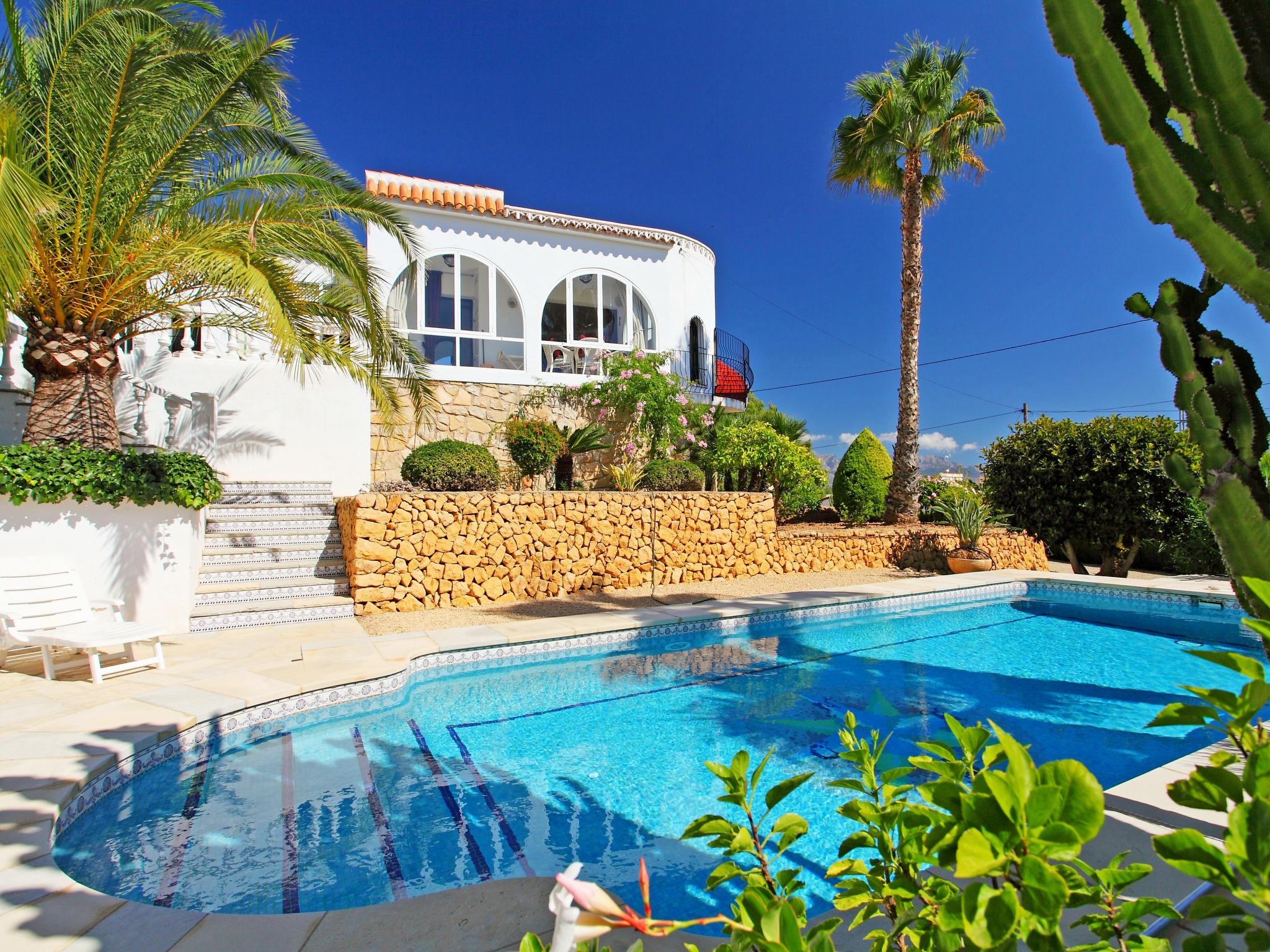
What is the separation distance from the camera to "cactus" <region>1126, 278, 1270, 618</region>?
1.64 m

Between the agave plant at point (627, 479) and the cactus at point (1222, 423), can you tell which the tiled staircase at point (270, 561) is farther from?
the cactus at point (1222, 423)

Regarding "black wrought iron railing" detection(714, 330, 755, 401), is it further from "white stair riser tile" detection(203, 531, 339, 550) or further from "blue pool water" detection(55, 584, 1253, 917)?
"white stair riser tile" detection(203, 531, 339, 550)

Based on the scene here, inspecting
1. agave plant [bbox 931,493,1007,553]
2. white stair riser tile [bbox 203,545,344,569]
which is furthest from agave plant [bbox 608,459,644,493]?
agave plant [bbox 931,493,1007,553]

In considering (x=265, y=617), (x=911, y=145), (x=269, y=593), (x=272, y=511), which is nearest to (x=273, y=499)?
(x=272, y=511)

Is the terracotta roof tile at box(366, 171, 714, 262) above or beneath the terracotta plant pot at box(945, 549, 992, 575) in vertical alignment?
above

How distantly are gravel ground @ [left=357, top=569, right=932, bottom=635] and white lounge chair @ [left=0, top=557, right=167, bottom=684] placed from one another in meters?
2.24

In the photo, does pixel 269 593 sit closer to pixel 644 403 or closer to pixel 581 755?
pixel 581 755

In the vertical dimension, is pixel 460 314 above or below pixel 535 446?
above

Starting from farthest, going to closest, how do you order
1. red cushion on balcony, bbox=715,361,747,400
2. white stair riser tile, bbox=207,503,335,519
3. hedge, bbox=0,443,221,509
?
red cushion on balcony, bbox=715,361,747,400 → white stair riser tile, bbox=207,503,335,519 → hedge, bbox=0,443,221,509

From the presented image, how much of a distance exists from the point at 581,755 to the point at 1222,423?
14.2 feet

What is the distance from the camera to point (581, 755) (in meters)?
4.84

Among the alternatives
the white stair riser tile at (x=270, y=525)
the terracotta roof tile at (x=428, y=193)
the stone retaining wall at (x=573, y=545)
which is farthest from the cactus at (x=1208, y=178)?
the terracotta roof tile at (x=428, y=193)

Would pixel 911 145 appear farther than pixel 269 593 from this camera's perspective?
Yes

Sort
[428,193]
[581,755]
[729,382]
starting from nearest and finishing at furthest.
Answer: [581,755]
[428,193]
[729,382]
